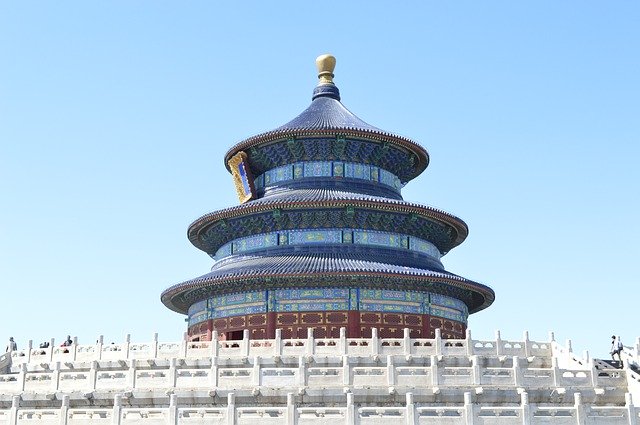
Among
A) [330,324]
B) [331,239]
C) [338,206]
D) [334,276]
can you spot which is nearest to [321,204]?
[338,206]

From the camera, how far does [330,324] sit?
3969cm

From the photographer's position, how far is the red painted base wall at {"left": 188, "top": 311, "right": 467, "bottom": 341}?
130 feet

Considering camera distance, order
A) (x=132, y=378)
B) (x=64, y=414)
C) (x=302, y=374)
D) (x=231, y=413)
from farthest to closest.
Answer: (x=132, y=378), (x=302, y=374), (x=64, y=414), (x=231, y=413)

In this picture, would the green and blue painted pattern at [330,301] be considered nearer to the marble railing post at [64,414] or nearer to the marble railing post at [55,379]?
the marble railing post at [55,379]

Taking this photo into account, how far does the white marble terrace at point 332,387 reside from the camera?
21688 millimetres

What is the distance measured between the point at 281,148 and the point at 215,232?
557 cm

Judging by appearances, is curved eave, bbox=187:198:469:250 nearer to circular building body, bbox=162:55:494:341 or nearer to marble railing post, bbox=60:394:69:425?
circular building body, bbox=162:55:494:341

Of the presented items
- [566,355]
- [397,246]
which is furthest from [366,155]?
[566,355]

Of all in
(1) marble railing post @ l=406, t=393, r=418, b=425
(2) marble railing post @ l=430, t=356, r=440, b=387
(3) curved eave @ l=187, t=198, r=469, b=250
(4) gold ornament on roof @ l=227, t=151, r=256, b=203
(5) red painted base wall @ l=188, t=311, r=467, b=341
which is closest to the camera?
(1) marble railing post @ l=406, t=393, r=418, b=425

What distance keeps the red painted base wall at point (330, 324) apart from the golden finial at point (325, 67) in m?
16.8

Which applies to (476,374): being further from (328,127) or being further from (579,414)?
(328,127)

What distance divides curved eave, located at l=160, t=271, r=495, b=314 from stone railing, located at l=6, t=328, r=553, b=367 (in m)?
7.48

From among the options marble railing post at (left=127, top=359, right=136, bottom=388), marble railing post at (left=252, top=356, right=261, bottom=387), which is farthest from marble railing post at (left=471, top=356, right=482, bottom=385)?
marble railing post at (left=127, top=359, right=136, bottom=388)

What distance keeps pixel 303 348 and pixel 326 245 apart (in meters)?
14.5
